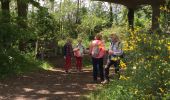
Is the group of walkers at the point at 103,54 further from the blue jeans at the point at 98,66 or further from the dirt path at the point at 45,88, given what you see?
the dirt path at the point at 45,88

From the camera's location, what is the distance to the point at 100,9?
60.5m

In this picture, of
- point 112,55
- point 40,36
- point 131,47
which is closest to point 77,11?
point 40,36

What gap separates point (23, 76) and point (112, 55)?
13.2ft

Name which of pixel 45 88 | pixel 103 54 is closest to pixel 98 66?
pixel 103 54

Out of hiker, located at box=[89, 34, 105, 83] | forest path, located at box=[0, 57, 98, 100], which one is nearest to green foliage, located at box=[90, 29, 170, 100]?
forest path, located at box=[0, 57, 98, 100]

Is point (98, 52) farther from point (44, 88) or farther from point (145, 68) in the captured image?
point (145, 68)

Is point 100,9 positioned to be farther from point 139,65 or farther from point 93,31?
point 139,65

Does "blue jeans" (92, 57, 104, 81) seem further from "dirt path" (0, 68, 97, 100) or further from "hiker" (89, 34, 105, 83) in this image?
"dirt path" (0, 68, 97, 100)

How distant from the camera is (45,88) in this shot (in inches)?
526

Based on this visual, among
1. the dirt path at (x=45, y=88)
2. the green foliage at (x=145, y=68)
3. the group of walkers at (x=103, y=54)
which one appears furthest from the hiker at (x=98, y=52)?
the green foliage at (x=145, y=68)

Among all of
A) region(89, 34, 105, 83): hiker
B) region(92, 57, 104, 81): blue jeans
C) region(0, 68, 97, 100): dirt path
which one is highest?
region(89, 34, 105, 83): hiker

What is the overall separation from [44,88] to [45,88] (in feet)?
0.09

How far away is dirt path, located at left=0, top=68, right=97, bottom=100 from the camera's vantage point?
39.6ft

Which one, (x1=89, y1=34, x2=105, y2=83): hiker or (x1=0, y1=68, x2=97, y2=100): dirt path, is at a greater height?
(x1=89, y1=34, x2=105, y2=83): hiker
